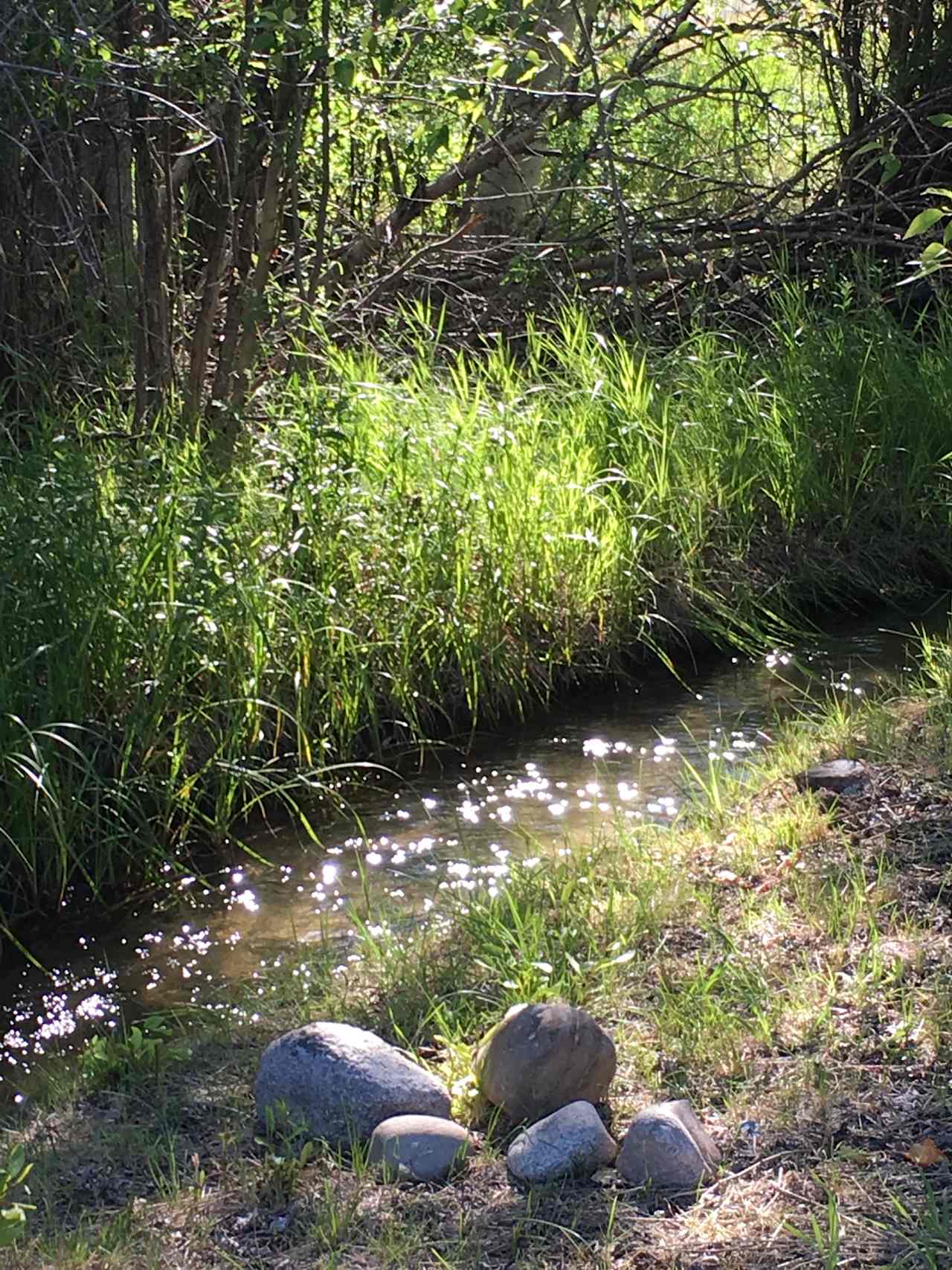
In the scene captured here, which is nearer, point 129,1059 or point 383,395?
point 129,1059

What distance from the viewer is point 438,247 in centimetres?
750

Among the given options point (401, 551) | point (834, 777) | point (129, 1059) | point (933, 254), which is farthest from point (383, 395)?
point (129, 1059)

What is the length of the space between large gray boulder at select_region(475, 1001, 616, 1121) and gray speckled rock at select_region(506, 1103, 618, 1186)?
9cm

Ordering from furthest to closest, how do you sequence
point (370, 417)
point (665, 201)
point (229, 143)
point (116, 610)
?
point (665, 201)
point (229, 143)
point (370, 417)
point (116, 610)

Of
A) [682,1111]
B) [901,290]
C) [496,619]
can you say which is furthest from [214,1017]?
[901,290]

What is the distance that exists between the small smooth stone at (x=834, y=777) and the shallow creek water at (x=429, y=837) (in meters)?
0.53

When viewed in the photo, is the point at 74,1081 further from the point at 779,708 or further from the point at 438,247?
the point at 438,247

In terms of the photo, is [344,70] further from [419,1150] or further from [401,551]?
[419,1150]

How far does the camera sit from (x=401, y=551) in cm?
498

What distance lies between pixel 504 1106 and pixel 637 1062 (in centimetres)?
30

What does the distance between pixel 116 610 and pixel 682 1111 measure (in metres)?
2.43

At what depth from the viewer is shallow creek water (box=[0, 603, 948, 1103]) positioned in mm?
3566

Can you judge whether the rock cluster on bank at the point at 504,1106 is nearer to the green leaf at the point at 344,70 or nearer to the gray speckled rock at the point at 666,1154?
the gray speckled rock at the point at 666,1154

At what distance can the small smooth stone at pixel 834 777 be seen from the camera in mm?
3824
